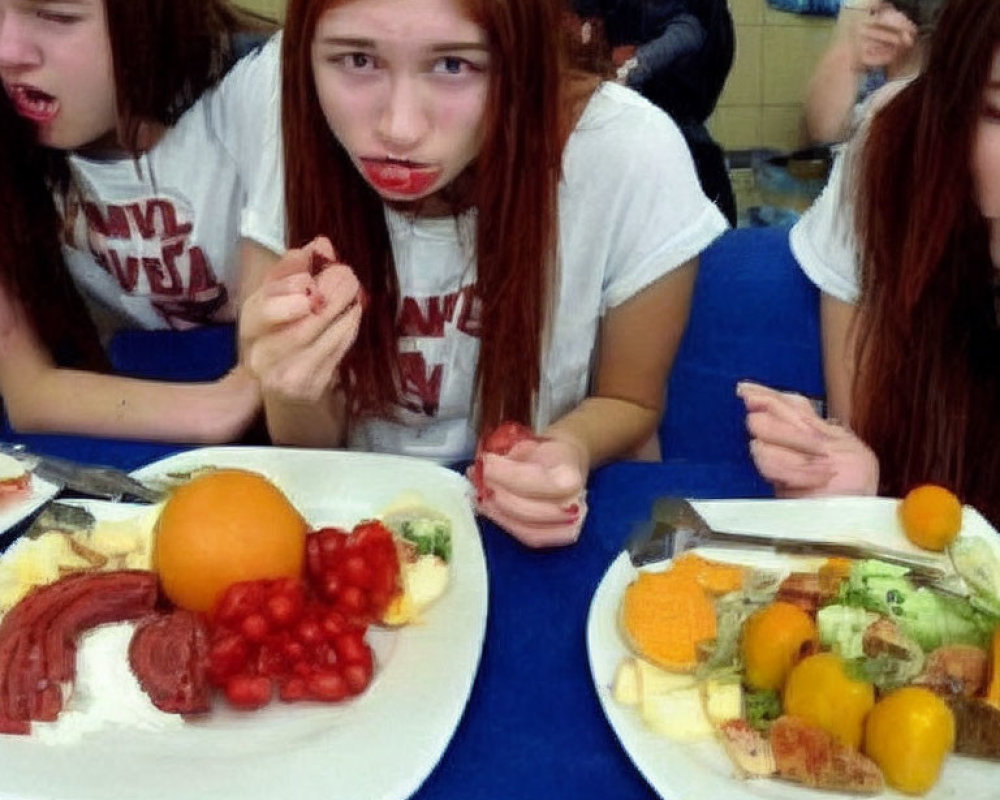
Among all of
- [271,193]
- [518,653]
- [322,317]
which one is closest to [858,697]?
[518,653]

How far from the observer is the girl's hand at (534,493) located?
2.68ft

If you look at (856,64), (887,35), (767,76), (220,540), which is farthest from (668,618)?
(767,76)

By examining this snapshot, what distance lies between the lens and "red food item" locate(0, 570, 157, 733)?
67cm

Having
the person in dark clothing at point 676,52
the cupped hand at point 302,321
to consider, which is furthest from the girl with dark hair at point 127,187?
the person in dark clothing at point 676,52

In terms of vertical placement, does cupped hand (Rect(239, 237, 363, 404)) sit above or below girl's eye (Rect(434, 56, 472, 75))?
below

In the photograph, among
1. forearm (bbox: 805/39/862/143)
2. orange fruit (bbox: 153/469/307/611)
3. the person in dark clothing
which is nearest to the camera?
orange fruit (bbox: 153/469/307/611)

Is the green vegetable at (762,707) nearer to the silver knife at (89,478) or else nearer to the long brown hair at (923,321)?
the long brown hair at (923,321)

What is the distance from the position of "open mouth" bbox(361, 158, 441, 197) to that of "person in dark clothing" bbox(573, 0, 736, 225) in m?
1.35

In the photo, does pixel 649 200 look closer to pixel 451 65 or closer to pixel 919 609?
pixel 451 65

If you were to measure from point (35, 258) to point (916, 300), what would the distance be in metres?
0.83

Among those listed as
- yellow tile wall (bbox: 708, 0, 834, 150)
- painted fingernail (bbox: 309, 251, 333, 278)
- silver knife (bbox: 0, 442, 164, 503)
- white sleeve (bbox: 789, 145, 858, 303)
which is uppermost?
painted fingernail (bbox: 309, 251, 333, 278)

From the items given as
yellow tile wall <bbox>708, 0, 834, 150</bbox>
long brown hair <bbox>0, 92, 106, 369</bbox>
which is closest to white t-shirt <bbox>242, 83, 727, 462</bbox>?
long brown hair <bbox>0, 92, 106, 369</bbox>

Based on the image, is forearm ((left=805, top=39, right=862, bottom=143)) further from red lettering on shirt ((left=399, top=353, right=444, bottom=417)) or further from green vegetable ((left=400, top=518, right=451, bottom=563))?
green vegetable ((left=400, top=518, right=451, bottom=563))

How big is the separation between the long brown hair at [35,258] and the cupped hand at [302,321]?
362 mm
